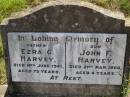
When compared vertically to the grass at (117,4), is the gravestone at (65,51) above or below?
below

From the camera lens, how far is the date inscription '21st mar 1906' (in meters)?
3.78

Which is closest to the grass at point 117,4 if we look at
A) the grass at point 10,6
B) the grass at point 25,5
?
the grass at point 25,5

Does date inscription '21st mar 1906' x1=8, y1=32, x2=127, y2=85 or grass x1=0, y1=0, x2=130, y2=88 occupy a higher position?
grass x1=0, y1=0, x2=130, y2=88

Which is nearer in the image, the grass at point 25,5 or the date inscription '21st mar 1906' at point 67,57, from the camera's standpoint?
the date inscription '21st mar 1906' at point 67,57

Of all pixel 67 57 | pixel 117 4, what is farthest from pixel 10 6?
pixel 67 57

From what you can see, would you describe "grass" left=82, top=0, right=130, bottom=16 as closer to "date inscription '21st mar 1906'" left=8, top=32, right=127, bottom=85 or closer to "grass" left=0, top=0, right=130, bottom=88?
"grass" left=0, top=0, right=130, bottom=88

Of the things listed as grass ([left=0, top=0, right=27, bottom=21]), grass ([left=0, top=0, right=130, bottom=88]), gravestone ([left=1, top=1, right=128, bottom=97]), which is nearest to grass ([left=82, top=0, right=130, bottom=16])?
grass ([left=0, top=0, right=130, bottom=88])

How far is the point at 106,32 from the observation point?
3721 millimetres

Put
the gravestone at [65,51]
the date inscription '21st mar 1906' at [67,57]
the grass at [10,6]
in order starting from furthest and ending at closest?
the grass at [10,6], the date inscription '21st mar 1906' at [67,57], the gravestone at [65,51]

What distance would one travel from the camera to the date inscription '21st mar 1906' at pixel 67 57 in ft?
12.4

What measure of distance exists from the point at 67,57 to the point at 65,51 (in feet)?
0.27

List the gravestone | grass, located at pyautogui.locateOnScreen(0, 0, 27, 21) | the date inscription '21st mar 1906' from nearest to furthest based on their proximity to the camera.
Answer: the gravestone, the date inscription '21st mar 1906', grass, located at pyautogui.locateOnScreen(0, 0, 27, 21)

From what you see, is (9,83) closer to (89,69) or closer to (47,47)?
(47,47)

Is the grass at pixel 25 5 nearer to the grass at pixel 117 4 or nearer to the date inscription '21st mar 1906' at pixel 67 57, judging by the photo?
the grass at pixel 117 4
